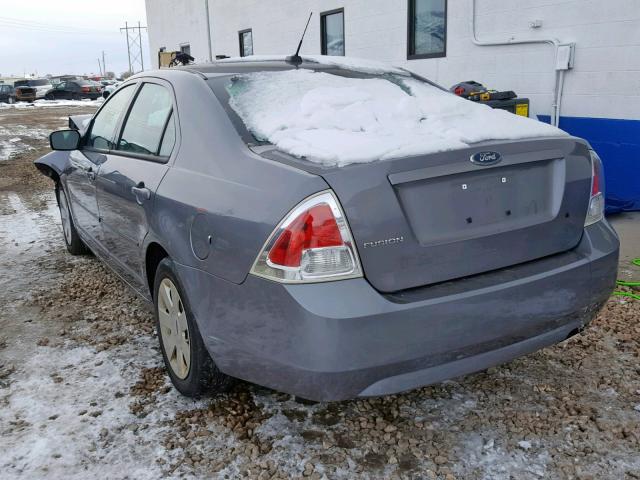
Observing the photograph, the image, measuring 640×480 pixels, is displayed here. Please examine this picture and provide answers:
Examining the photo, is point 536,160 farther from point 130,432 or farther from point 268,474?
point 130,432

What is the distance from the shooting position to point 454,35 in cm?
796

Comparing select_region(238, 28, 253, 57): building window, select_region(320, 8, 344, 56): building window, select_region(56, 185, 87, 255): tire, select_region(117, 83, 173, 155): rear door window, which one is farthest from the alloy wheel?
select_region(238, 28, 253, 57): building window

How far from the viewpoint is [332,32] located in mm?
10797

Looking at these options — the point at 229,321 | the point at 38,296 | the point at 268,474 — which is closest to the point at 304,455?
the point at 268,474

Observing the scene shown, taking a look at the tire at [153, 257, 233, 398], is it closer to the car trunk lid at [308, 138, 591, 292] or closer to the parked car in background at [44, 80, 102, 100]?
the car trunk lid at [308, 138, 591, 292]

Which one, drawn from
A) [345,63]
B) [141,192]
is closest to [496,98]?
[345,63]

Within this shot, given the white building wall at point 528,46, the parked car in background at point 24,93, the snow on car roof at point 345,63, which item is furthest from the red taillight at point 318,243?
the parked car in background at point 24,93

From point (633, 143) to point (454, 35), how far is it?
2.93 m

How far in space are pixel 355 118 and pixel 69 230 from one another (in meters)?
3.58

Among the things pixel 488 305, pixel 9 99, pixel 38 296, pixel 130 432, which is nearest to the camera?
pixel 488 305

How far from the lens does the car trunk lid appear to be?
207cm

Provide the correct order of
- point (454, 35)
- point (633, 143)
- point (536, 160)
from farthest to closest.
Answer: point (454, 35) < point (633, 143) < point (536, 160)

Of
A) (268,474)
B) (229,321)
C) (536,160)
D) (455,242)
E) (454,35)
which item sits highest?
(454,35)

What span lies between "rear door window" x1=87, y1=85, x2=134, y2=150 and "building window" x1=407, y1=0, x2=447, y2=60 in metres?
5.44
